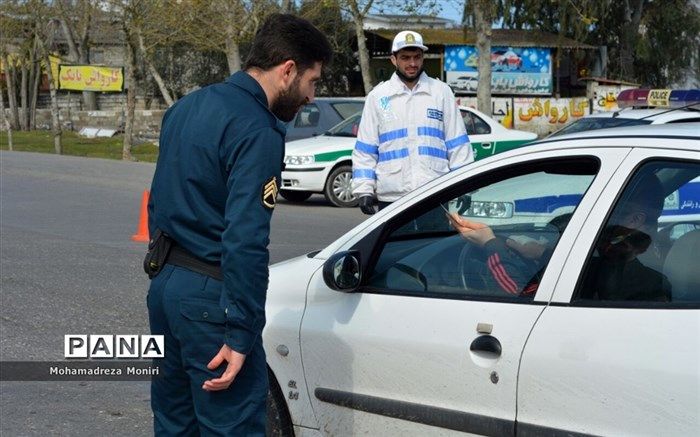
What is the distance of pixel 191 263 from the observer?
3.38m

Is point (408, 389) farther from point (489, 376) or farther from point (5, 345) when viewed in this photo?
point (5, 345)

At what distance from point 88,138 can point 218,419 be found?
Result: 128ft

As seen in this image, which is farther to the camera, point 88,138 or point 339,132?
point 88,138

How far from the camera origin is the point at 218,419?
133 inches

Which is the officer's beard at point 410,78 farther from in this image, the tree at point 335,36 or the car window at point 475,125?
the tree at point 335,36

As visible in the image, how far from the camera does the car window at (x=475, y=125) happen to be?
1658cm

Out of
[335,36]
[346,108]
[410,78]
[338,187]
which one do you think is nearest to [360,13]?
[335,36]

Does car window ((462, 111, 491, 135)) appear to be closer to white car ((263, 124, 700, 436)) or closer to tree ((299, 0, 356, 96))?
tree ((299, 0, 356, 96))

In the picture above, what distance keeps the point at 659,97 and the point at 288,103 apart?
14970 mm

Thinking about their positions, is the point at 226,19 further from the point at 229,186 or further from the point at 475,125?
the point at 229,186

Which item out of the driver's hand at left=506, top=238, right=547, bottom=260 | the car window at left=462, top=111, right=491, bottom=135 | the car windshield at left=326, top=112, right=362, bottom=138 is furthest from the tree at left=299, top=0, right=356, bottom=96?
the driver's hand at left=506, top=238, right=547, bottom=260

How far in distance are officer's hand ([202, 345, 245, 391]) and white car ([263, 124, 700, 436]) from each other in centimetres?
92

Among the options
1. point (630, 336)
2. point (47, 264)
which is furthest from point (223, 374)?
point (47, 264)

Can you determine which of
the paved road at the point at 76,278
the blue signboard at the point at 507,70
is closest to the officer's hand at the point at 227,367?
the paved road at the point at 76,278
